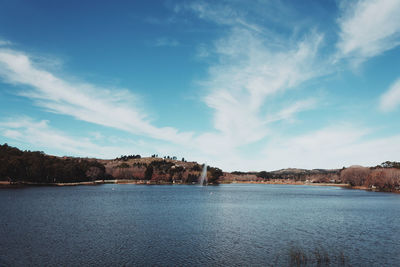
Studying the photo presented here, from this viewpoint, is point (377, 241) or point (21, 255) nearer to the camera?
point (21, 255)

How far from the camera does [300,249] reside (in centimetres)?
3362

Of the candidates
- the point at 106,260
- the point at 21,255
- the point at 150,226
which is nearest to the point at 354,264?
the point at 106,260

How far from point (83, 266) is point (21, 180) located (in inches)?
6735

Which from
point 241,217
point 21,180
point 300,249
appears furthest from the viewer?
point 21,180

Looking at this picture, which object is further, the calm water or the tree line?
the tree line

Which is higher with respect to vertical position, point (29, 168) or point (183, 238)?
point (29, 168)

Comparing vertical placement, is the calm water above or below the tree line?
below

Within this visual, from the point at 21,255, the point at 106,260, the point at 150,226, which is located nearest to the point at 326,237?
the point at 150,226

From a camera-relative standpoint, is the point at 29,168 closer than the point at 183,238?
No

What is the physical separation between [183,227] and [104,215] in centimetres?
1952

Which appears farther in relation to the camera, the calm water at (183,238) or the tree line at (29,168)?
the tree line at (29,168)

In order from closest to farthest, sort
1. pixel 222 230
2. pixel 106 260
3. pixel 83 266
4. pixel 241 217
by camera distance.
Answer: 1. pixel 83 266
2. pixel 106 260
3. pixel 222 230
4. pixel 241 217

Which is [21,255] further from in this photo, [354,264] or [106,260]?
[354,264]

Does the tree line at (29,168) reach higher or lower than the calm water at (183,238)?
higher
